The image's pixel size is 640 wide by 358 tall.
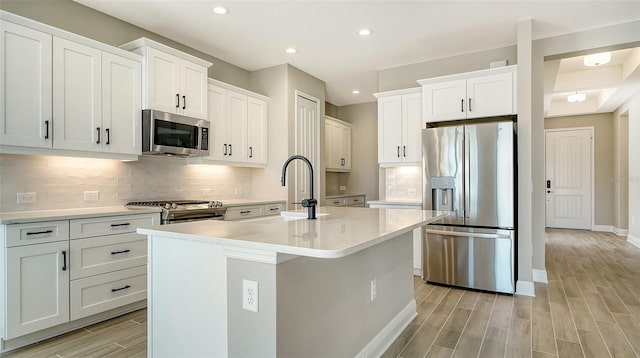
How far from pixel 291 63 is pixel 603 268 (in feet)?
16.1

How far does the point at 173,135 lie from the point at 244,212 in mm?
1180

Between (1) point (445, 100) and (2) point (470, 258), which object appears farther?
(1) point (445, 100)

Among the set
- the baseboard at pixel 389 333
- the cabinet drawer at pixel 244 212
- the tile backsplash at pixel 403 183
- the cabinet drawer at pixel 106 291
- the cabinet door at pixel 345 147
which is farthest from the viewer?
the cabinet door at pixel 345 147

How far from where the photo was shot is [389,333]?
8.04 ft

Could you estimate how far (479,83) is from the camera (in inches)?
153

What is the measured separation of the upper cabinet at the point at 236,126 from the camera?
162 inches

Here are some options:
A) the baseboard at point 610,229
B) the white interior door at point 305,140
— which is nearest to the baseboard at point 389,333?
the white interior door at point 305,140

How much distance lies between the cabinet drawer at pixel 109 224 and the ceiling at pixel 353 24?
6.25ft

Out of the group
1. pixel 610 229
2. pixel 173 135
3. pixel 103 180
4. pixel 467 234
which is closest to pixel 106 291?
pixel 103 180

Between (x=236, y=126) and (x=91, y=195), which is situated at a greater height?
(x=236, y=126)

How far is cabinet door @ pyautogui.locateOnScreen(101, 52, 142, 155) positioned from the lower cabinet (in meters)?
0.69

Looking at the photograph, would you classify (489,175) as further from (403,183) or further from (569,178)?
(569,178)

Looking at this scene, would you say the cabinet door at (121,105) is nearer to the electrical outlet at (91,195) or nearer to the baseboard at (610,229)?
the electrical outlet at (91,195)

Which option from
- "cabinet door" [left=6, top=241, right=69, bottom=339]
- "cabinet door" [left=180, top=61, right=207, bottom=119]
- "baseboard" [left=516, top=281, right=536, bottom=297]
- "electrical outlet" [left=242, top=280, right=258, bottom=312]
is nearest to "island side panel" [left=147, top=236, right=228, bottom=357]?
"electrical outlet" [left=242, top=280, right=258, bottom=312]
